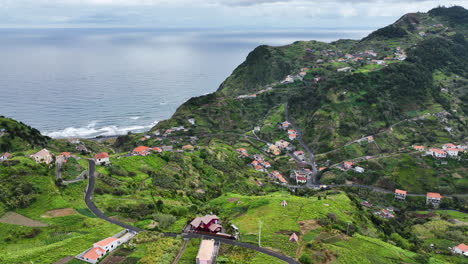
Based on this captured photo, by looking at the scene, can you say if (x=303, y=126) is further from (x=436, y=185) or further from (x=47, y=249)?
(x=47, y=249)

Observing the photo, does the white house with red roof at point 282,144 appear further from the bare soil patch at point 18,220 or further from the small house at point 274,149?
the bare soil patch at point 18,220

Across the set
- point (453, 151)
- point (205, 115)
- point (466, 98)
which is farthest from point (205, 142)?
point (466, 98)

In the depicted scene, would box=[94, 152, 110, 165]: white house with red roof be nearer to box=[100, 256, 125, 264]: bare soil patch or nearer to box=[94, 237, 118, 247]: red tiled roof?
box=[94, 237, 118, 247]: red tiled roof

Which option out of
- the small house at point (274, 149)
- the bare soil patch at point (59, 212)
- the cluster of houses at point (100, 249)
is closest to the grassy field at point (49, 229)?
the bare soil patch at point (59, 212)

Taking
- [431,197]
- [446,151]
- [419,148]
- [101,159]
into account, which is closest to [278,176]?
[431,197]

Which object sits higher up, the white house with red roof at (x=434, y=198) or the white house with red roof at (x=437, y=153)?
the white house with red roof at (x=437, y=153)

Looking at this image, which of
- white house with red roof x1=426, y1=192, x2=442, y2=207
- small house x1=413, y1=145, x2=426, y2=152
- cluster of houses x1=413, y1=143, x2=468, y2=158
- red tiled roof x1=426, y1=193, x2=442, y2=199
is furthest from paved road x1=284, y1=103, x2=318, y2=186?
cluster of houses x1=413, y1=143, x2=468, y2=158
